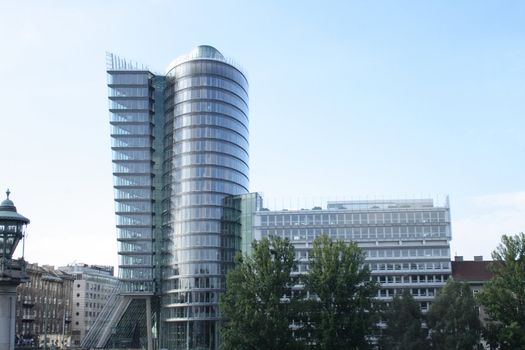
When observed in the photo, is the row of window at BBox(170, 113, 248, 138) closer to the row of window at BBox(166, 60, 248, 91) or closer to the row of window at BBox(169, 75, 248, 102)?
the row of window at BBox(169, 75, 248, 102)

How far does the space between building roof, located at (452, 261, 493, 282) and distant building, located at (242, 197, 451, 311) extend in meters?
2.52

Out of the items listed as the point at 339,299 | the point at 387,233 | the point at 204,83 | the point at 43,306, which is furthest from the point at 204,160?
the point at 339,299

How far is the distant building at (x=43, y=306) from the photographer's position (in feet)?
525

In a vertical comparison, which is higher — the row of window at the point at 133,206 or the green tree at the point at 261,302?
the row of window at the point at 133,206

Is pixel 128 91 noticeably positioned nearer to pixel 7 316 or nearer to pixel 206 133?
pixel 206 133

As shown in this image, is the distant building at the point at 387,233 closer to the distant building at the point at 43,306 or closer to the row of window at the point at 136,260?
the row of window at the point at 136,260

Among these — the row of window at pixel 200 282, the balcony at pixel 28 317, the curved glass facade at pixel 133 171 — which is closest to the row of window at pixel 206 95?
the curved glass facade at pixel 133 171

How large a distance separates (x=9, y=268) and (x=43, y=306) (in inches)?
4771

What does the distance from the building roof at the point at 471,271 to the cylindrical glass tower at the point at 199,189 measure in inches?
1866

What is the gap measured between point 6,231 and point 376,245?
8577 centimetres

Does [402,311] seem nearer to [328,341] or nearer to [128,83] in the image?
[328,341]

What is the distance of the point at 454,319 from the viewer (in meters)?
83.9

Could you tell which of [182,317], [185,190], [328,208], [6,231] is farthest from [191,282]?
[6,231]

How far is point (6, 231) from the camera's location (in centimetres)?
6103
